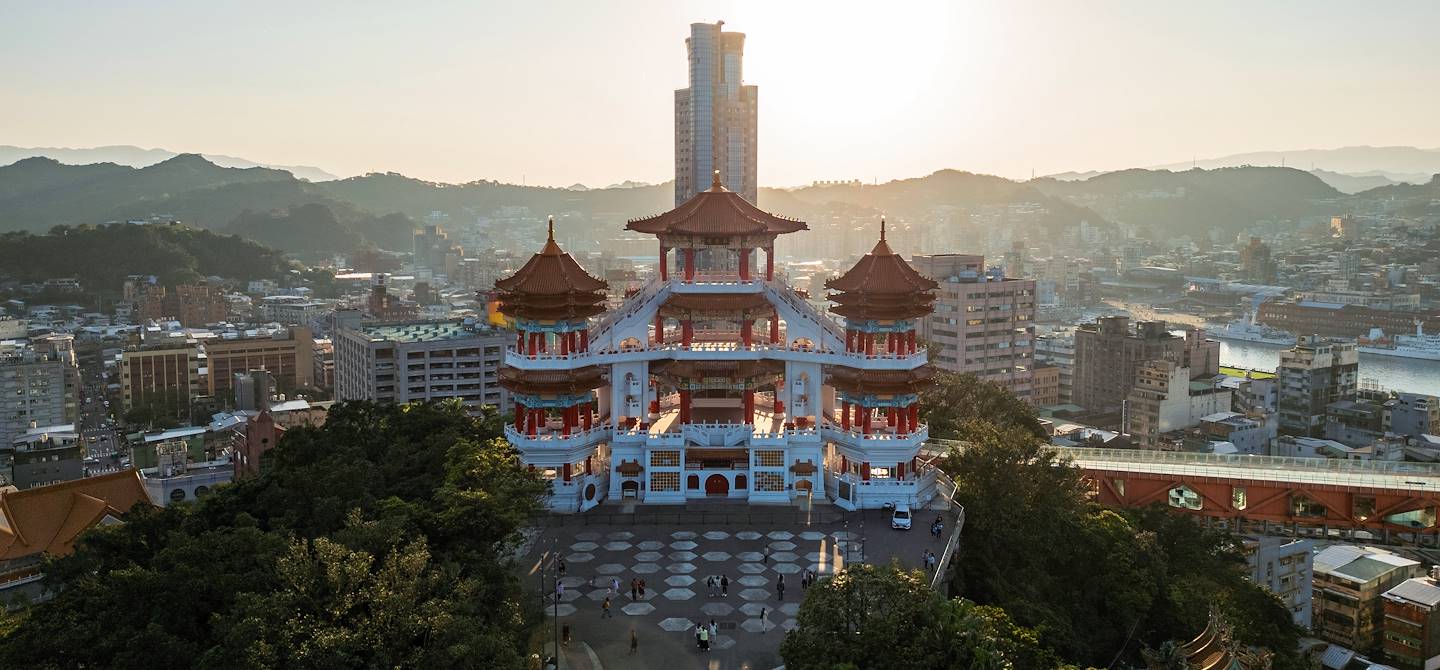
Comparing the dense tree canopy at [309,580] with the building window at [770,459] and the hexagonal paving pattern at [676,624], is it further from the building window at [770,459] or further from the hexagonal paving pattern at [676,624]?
the building window at [770,459]

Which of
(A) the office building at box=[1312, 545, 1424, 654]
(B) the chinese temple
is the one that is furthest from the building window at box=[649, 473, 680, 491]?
(A) the office building at box=[1312, 545, 1424, 654]

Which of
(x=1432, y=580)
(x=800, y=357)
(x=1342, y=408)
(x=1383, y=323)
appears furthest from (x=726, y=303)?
(x=1383, y=323)

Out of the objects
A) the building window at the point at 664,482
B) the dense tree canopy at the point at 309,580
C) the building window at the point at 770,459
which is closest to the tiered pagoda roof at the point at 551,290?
the building window at the point at 664,482

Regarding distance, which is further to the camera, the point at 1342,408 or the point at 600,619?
the point at 1342,408

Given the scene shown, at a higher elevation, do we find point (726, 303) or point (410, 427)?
point (726, 303)

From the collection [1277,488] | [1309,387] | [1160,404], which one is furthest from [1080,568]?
[1309,387]

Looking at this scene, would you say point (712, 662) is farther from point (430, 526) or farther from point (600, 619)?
point (430, 526)
